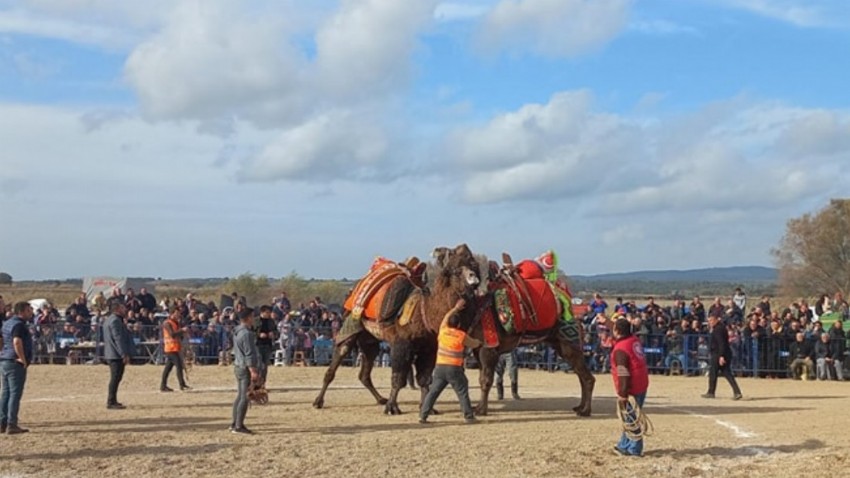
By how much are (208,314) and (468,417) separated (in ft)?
50.4

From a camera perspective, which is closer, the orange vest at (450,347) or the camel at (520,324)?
the orange vest at (450,347)

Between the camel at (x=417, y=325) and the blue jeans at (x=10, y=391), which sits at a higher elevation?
the camel at (x=417, y=325)

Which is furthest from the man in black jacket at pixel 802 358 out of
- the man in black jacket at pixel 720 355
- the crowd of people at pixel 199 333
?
the crowd of people at pixel 199 333

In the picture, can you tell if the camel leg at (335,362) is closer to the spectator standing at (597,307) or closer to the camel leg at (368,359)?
the camel leg at (368,359)

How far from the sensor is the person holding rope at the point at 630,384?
10.8m

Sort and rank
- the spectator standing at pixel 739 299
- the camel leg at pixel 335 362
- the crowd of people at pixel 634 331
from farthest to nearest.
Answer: the spectator standing at pixel 739 299 < the crowd of people at pixel 634 331 < the camel leg at pixel 335 362

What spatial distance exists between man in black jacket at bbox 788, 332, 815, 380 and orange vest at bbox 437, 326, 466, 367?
1296cm

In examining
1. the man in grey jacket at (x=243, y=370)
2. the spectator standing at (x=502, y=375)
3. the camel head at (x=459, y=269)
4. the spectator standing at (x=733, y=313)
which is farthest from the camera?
the spectator standing at (x=733, y=313)

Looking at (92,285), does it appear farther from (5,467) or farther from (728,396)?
(5,467)

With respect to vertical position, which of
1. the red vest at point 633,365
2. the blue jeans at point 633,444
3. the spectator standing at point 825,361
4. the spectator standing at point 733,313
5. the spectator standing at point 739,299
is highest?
the spectator standing at point 739,299

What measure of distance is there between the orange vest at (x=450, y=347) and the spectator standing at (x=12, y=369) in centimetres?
518

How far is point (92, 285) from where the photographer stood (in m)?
39.8

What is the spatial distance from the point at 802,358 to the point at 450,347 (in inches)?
520

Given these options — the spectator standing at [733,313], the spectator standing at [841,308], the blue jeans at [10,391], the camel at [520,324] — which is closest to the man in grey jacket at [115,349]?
the blue jeans at [10,391]
